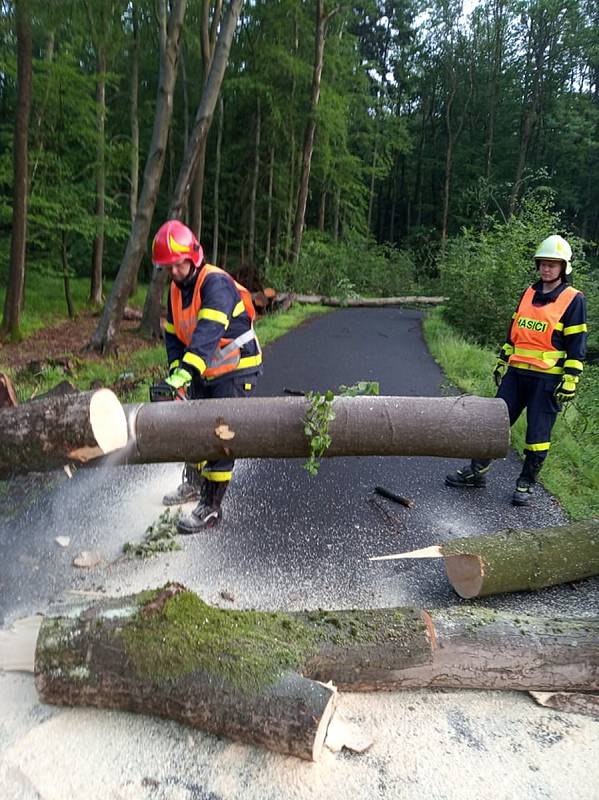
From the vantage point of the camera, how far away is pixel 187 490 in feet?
14.4

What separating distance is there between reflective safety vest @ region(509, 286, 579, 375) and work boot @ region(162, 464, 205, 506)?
2596mm

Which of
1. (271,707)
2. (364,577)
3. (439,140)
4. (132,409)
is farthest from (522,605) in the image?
(439,140)

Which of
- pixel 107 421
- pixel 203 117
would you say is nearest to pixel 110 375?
pixel 203 117

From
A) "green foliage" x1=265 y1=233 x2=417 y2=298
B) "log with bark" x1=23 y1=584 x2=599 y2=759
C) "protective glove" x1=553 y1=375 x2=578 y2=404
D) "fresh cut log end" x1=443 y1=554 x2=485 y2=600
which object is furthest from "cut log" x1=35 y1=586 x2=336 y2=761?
"green foliage" x1=265 y1=233 x2=417 y2=298

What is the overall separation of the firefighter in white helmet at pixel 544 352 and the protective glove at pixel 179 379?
8.49 feet

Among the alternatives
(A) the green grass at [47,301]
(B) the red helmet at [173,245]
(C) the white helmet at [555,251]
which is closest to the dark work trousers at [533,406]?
(C) the white helmet at [555,251]

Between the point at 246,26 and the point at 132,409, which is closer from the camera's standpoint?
the point at 132,409

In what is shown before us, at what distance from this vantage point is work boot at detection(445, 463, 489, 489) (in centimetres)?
477

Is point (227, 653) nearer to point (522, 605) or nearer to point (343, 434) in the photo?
point (343, 434)

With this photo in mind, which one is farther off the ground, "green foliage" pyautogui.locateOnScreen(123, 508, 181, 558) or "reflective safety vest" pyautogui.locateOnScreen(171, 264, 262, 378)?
"reflective safety vest" pyautogui.locateOnScreen(171, 264, 262, 378)

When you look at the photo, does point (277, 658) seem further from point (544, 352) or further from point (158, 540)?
point (544, 352)

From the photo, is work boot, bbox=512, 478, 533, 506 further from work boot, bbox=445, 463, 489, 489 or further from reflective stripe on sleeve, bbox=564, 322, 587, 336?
reflective stripe on sleeve, bbox=564, 322, 587, 336

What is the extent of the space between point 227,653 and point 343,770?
591 mm

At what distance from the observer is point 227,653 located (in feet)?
7.46
